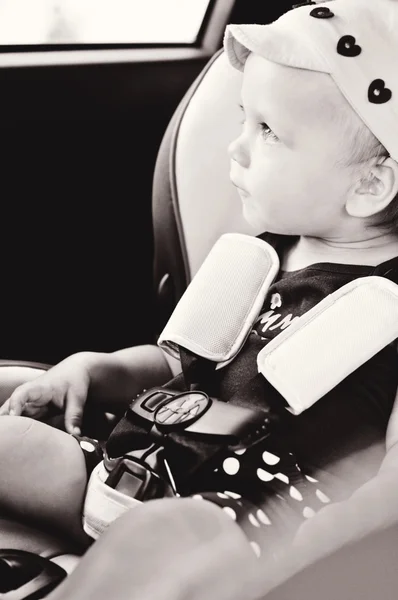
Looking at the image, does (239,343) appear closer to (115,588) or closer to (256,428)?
(256,428)

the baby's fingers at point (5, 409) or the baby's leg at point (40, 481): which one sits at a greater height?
the baby's leg at point (40, 481)

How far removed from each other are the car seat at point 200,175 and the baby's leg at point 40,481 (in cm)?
25

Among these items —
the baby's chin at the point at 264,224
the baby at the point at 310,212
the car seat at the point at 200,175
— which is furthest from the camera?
the car seat at the point at 200,175

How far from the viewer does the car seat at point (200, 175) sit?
1.19 meters

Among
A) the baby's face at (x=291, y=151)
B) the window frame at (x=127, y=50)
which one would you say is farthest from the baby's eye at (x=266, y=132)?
the window frame at (x=127, y=50)

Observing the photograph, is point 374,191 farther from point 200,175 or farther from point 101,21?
point 101,21

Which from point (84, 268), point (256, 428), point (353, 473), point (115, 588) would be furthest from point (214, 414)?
point (84, 268)

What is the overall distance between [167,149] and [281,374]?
1.59ft

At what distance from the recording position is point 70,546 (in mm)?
879

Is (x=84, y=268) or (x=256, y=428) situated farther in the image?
(x=84, y=268)

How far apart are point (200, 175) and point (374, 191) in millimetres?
331

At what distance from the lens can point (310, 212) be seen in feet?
3.15

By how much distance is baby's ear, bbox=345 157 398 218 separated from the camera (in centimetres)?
93

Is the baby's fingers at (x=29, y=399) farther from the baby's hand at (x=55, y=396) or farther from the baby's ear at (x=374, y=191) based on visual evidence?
the baby's ear at (x=374, y=191)
